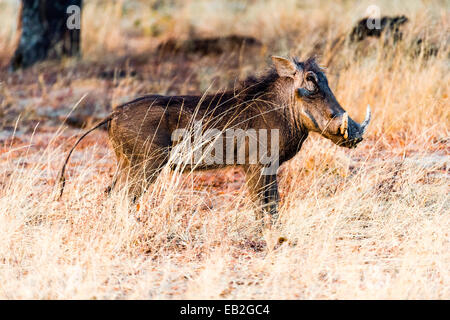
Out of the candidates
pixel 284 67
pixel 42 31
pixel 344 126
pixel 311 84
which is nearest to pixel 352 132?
pixel 344 126

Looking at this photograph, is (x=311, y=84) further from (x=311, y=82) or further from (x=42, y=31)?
(x=42, y=31)

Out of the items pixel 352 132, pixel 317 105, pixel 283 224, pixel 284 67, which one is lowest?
pixel 283 224

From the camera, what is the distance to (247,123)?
16.6 feet

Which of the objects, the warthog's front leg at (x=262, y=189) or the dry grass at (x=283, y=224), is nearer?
the dry grass at (x=283, y=224)

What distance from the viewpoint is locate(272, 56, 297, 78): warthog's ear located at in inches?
196

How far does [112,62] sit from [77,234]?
6.71 metres

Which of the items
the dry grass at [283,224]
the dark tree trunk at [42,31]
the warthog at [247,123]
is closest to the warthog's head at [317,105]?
the warthog at [247,123]

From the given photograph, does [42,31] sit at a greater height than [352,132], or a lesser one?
greater

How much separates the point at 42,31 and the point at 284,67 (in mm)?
6466

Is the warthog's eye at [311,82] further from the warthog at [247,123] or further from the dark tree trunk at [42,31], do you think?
the dark tree trunk at [42,31]

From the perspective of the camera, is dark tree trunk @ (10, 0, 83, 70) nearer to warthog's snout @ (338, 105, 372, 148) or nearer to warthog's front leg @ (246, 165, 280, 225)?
warthog's front leg @ (246, 165, 280, 225)

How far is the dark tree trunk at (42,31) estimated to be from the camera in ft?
34.1

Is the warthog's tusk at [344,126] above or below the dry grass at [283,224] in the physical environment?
above

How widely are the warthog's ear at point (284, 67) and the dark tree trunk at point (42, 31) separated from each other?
633 cm
